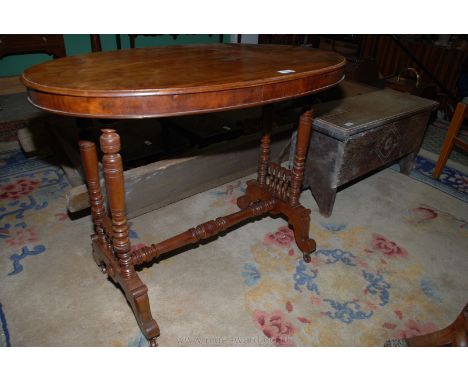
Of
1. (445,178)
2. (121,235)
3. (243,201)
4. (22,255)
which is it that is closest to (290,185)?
(243,201)

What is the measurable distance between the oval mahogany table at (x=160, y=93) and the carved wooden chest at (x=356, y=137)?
0.37 m

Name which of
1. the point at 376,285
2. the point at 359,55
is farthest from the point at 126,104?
the point at 359,55

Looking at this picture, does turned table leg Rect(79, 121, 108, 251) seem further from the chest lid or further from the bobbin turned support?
the chest lid

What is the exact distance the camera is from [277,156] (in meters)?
2.80

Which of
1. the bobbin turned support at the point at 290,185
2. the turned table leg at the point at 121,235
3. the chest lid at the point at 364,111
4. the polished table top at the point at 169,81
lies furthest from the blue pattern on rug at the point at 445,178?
the turned table leg at the point at 121,235

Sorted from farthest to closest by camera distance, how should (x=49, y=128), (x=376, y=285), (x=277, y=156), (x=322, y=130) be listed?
1. (x=277, y=156)
2. (x=49, y=128)
3. (x=322, y=130)
4. (x=376, y=285)

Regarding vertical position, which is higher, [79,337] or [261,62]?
[261,62]

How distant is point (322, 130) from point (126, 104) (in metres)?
1.47

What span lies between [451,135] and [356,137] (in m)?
1.10

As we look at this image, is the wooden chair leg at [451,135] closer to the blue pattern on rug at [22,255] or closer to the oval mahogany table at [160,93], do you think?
the oval mahogany table at [160,93]

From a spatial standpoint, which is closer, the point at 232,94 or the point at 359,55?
the point at 232,94

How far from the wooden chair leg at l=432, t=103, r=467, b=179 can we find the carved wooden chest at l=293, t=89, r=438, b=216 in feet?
0.69

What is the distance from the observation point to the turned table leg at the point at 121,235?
1.23 m
